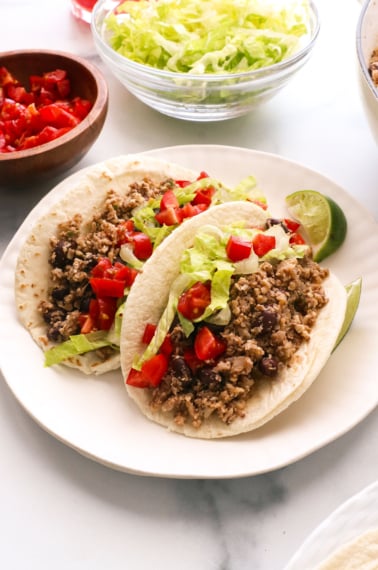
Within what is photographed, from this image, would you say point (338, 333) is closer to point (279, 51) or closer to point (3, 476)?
point (3, 476)

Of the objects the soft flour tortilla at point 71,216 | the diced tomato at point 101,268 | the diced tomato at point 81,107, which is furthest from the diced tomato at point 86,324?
the diced tomato at point 81,107

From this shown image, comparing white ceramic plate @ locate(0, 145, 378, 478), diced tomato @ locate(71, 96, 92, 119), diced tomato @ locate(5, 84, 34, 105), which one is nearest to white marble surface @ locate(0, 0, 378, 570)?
white ceramic plate @ locate(0, 145, 378, 478)

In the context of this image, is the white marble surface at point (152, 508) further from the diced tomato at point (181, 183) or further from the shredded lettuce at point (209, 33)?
the shredded lettuce at point (209, 33)

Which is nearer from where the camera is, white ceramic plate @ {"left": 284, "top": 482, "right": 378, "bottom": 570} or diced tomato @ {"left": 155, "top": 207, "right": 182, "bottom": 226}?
white ceramic plate @ {"left": 284, "top": 482, "right": 378, "bottom": 570}

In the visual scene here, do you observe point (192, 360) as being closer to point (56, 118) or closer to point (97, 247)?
point (97, 247)

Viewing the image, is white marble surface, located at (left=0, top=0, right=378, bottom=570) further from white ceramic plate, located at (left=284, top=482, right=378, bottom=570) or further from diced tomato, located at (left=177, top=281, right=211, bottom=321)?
diced tomato, located at (left=177, top=281, right=211, bottom=321)

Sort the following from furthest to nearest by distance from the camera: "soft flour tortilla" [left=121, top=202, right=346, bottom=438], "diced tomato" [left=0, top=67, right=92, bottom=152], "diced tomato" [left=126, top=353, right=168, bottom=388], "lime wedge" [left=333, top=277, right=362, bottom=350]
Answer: "diced tomato" [left=0, top=67, right=92, bottom=152] < "lime wedge" [left=333, top=277, right=362, bottom=350] < "diced tomato" [left=126, top=353, right=168, bottom=388] < "soft flour tortilla" [left=121, top=202, right=346, bottom=438]
